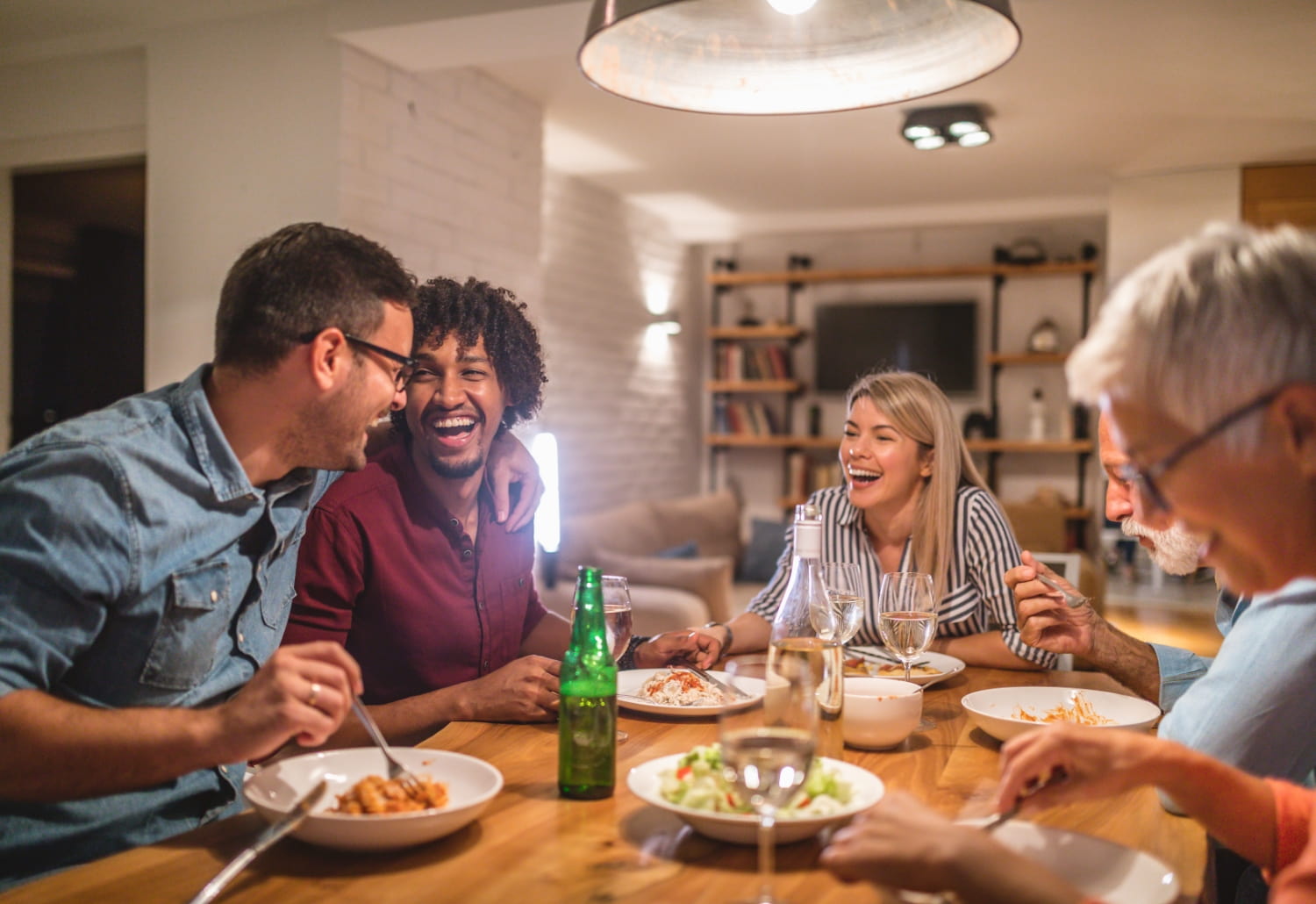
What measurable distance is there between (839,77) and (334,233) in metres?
0.74

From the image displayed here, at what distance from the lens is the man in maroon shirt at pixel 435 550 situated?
184 cm

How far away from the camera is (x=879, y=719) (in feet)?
4.65

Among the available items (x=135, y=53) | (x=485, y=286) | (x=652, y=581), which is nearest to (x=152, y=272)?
(x=135, y=53)

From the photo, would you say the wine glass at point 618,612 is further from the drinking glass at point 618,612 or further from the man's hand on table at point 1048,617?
the man's hand on table at point 1048,617

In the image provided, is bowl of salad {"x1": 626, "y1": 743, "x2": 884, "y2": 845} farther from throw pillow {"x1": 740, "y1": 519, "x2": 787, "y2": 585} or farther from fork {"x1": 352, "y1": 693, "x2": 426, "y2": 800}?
throw pillow {"x1": 740, "y1": 519, "x2": 787, "y2": 585}

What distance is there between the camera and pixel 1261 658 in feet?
4.09

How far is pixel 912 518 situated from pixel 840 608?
3.02ft

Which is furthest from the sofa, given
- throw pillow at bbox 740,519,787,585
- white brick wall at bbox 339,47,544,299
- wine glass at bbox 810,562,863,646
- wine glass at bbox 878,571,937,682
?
wine glass at bbox 878,571,937,682

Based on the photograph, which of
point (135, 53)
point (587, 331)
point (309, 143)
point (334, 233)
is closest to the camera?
point (334, 233)

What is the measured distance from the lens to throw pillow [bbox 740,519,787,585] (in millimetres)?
6461

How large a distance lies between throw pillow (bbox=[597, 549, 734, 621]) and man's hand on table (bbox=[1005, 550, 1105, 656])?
9.48 feet

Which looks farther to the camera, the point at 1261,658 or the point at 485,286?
the point at 485,286

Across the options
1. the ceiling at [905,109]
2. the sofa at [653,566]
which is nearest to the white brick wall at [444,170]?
the ceiling at [905,109]

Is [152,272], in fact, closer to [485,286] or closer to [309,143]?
[309,143]
